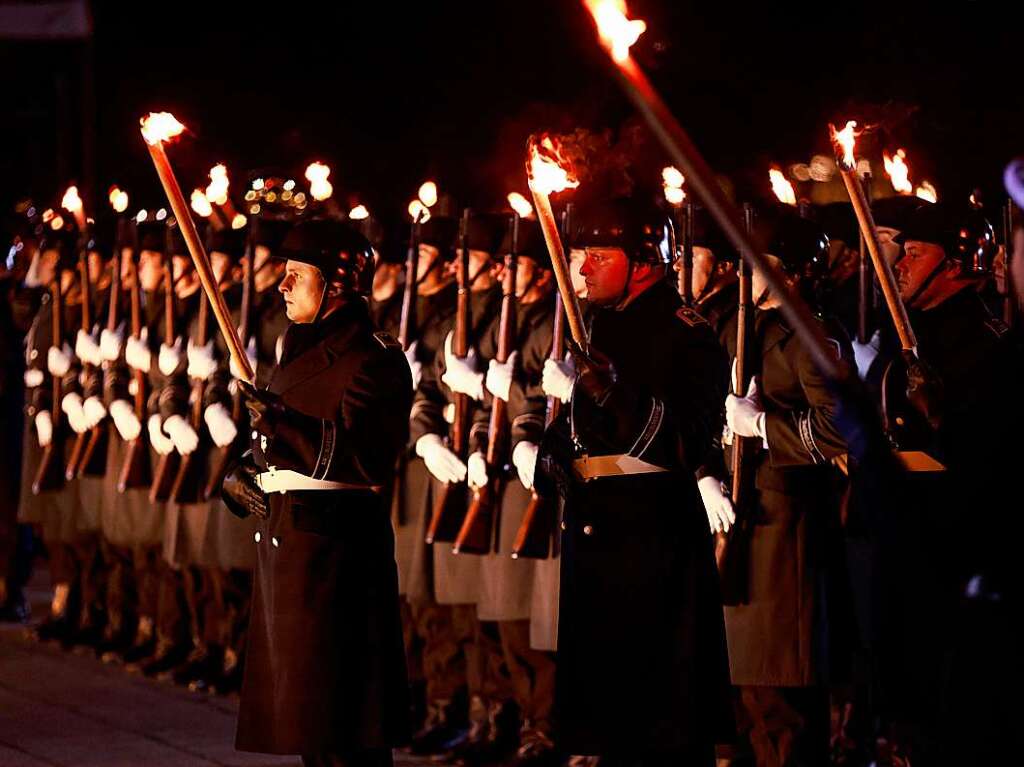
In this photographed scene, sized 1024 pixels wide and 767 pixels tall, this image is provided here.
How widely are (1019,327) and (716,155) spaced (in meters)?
9.01

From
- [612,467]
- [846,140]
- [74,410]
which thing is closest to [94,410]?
[74,410]

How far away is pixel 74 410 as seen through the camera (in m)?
12.3

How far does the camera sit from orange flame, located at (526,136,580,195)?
6359 millimetres

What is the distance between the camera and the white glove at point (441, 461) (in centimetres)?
916

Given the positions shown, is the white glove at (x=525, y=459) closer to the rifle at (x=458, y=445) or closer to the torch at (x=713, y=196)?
the rifle at (x=458, y=445)

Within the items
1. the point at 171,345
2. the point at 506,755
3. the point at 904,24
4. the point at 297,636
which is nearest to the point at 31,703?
the point at 171,345

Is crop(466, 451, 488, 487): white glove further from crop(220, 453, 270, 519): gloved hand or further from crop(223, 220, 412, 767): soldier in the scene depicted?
crop(220, 453, 270, 519): gloved hand

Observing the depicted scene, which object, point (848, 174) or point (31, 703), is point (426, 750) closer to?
point (31, 703)

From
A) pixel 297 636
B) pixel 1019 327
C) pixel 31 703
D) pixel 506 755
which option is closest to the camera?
pixel 1019 327

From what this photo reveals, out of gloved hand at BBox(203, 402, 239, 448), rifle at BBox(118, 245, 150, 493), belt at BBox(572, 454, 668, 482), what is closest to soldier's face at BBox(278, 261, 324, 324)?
belt at BBox(572, 454, 668, 482)

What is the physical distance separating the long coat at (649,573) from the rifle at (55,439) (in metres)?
6.77

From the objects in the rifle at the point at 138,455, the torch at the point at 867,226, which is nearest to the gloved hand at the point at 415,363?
the rifle at the point at 138,455

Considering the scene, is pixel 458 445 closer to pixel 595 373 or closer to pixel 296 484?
pixel 296 484

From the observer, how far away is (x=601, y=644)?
6578 millimetres
